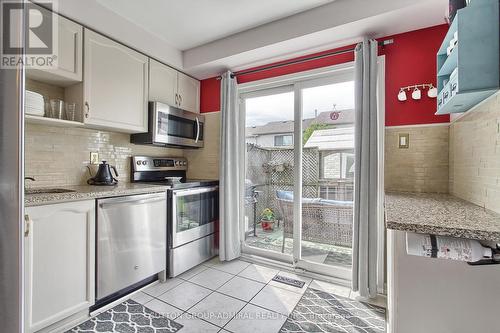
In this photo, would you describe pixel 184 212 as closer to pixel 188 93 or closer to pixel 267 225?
pixel 267 225

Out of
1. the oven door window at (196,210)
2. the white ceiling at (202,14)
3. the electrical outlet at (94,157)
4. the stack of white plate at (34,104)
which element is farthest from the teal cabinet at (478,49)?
the electrical outlet at (94,157)

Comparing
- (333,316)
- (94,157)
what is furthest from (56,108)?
(333,316)

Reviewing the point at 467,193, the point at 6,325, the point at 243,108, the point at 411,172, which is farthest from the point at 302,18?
the point at 6,325

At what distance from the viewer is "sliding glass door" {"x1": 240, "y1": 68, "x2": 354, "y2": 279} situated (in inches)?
92.9

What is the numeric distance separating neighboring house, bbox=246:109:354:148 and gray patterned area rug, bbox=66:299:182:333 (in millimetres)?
1997

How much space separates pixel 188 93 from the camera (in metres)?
3.00

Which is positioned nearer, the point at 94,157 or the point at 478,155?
the point at 478,155

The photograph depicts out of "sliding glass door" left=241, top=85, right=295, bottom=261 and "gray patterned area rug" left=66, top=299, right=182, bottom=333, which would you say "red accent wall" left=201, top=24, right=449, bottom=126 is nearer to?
"sliding glass door" left=241, top=85, right=295, bottom=261

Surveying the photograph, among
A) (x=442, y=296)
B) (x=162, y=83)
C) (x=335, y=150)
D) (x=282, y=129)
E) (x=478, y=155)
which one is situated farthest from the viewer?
(x=282, y=129)

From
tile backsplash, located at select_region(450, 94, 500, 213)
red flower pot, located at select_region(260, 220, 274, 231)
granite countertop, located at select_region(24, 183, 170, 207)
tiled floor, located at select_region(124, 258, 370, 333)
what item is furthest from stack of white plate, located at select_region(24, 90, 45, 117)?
tile backsplash, located at select_region(450, 94, 500, 213)

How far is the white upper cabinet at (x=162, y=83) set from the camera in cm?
250

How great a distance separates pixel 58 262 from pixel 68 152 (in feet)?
3.28

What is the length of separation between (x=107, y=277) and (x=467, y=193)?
8.51ft

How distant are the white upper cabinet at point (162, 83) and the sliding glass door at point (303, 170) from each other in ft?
2.79
